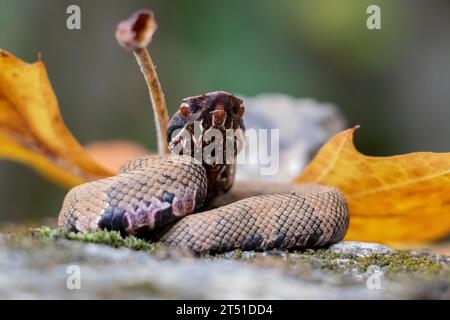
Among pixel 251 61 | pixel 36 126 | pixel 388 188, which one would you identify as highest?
pixel 251 61

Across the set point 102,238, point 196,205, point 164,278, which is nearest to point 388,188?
point 196,205

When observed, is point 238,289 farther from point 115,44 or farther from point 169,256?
point 115,44

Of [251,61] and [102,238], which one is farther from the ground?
[251,61]

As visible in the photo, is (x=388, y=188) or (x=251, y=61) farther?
(x=251, y=61)

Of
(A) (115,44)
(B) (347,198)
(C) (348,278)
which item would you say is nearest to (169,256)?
(C) (348,278)

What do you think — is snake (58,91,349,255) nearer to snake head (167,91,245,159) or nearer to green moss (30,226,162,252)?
snake head (167,91,245,159)

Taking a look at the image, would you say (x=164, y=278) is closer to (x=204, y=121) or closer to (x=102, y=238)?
(x=102, y=238)
